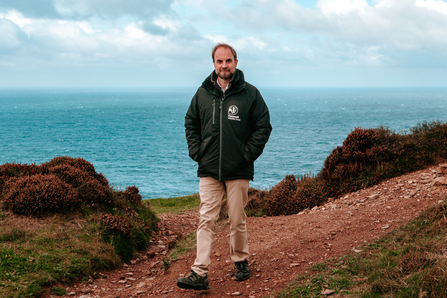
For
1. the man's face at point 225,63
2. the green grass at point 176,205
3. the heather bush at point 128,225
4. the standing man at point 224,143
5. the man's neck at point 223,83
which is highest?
the man's face at point 225,63

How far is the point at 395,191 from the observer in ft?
28.9

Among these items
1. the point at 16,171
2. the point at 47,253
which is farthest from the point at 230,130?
the point at 16,171

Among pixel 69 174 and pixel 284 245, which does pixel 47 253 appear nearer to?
pixel 69 174

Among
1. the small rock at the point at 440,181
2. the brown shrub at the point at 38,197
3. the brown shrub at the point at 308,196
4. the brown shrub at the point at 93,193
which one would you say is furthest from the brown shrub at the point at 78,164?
the small rock at the point at 440,181

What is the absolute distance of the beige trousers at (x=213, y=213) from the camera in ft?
15.5

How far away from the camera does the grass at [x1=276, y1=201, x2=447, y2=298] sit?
12.2 feet

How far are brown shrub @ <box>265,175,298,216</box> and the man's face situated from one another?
20.4ft

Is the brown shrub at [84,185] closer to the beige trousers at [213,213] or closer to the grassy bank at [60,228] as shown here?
the grassy bank at [60,228]

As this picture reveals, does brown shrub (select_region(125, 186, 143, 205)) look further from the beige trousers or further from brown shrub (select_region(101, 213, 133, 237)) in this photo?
the beige trousers

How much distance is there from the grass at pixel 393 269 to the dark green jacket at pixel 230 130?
1.60 metres

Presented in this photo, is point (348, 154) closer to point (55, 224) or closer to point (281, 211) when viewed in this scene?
point (281, 211)

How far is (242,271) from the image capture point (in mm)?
5211

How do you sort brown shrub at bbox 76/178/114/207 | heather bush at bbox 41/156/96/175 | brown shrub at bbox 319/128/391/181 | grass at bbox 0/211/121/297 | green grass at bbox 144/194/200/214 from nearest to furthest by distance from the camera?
grass at bbox 0/211/121/297
brown shrub at bbox 76/178/114/207
heather bush at bbox 41/156/96/175
brown shrub at bbox 319/128/391/181
green grass at bbox 144/194/200/214

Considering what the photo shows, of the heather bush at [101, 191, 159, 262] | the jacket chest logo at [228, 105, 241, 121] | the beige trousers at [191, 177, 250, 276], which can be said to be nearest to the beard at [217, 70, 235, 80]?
the jacket chest logo at [228, 105, 241, 121]
